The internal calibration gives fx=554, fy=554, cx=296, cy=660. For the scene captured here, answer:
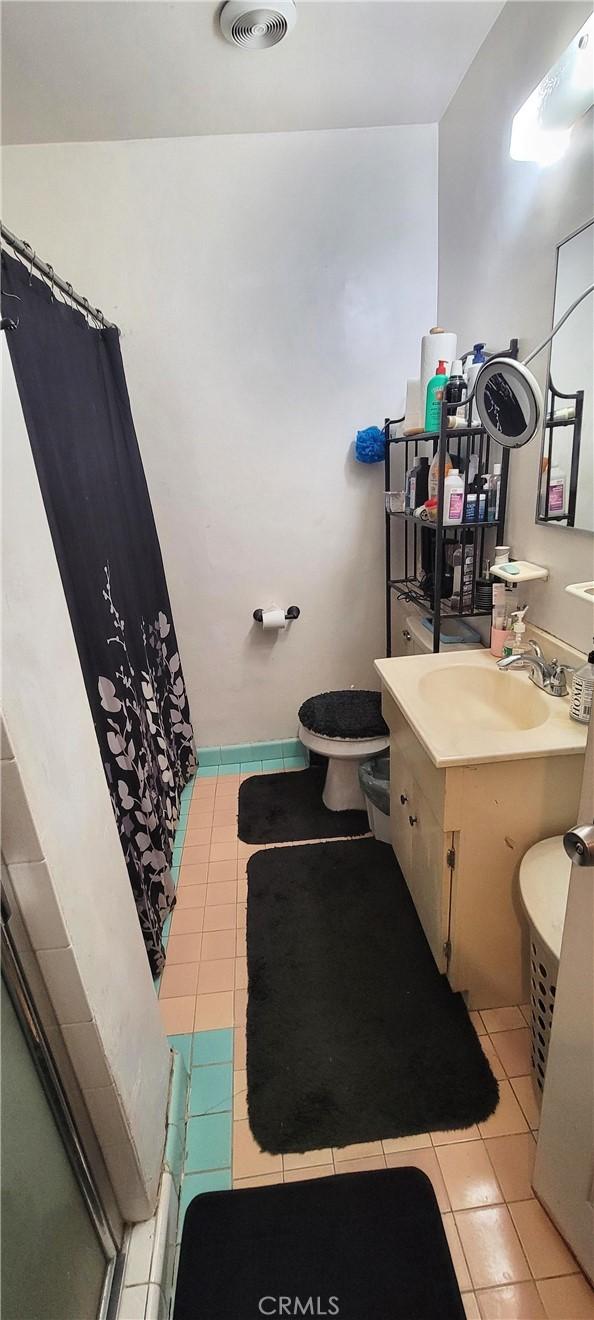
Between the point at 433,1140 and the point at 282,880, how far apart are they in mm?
832

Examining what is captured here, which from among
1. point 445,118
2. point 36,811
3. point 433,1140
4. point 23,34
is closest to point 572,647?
point 433,1140

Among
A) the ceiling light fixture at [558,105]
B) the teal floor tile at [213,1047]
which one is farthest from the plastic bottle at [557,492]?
the teal floor tile at [213,1047]

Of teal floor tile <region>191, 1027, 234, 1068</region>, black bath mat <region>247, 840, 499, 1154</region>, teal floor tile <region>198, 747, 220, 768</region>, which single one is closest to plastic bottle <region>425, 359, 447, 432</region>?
black bath mat <region>247, 840, 499, 1154</region>

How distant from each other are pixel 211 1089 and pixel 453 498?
1.67 m

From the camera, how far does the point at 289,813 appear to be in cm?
222

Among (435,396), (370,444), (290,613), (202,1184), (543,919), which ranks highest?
(435,396)

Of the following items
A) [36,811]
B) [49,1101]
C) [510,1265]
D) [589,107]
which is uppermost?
[589,107]

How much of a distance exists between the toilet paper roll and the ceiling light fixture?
1571 mm

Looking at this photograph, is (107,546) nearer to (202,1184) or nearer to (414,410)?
(414,410)

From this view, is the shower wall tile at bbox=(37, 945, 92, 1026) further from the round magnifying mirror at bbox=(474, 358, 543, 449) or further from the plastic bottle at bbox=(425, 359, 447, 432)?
the plastic bottle at bbox=(425, 359, 447, 432)

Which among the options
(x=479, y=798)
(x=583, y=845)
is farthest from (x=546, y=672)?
(x=583, y=845)

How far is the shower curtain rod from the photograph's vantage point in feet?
4.09

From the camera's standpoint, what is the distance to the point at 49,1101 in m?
0.81

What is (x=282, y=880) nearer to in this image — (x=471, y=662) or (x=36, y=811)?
(x=471, y=662)
